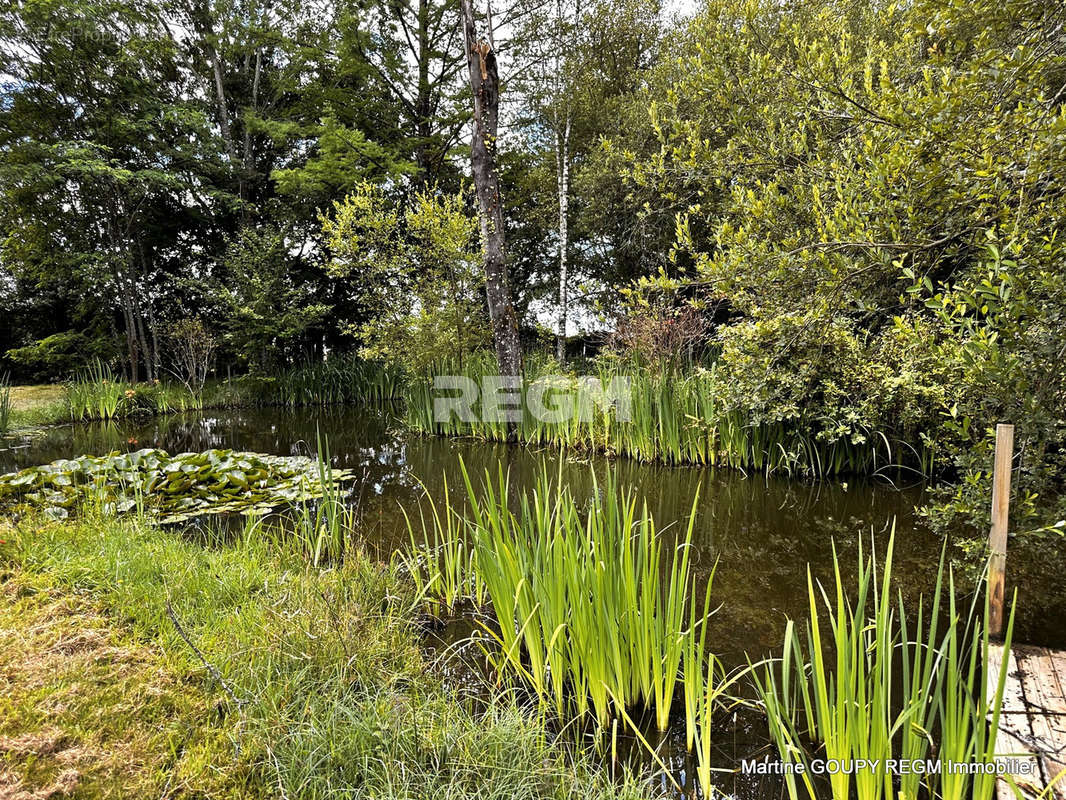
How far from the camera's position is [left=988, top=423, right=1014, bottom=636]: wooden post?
1.79 meters

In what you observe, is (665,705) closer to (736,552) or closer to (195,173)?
(736,552)

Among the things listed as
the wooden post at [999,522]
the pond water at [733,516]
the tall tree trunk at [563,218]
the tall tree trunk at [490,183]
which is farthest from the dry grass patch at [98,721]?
the tall tree trunk at [563,218]

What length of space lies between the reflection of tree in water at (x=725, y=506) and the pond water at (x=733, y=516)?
0.01 m

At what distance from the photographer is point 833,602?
2.44 m

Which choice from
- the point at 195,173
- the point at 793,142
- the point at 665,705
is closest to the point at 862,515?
the point at 793,142

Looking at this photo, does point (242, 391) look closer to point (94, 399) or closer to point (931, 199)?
point (94, 399)

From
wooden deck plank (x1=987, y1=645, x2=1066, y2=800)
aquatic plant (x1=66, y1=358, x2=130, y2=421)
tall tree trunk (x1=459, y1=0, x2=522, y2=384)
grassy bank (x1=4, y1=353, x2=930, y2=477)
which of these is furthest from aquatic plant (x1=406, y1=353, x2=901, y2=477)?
aquatic plant (x1=66, y1=358, x2=130, y2=421)

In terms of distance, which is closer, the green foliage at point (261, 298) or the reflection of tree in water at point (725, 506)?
the reflection of tree in water at point (725, 506)

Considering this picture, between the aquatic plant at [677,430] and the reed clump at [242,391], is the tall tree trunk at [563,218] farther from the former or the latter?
the aquatic plant at [677,430]

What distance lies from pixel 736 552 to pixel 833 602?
68cm

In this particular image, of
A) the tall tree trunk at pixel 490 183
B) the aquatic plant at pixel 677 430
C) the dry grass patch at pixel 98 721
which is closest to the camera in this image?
the dry grass patch at pixel 98 721

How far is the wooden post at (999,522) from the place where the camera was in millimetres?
1786

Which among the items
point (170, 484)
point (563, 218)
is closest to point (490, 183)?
point (563, 218)

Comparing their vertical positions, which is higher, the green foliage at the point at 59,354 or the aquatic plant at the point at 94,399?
the green foliage at the point at 59,354
